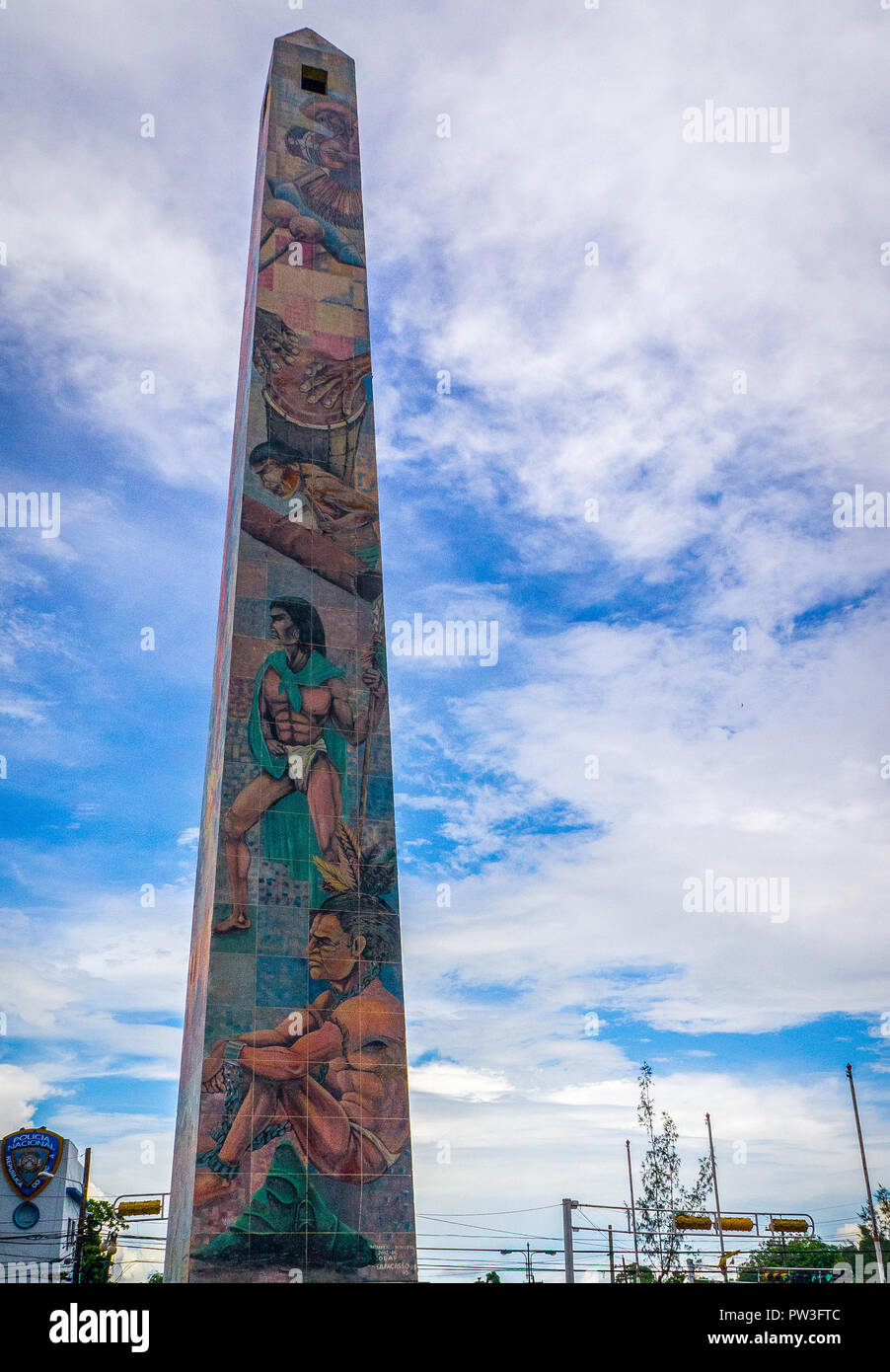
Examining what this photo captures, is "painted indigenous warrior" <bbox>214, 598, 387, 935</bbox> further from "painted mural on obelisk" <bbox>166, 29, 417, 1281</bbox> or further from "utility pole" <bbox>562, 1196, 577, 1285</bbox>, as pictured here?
"utility pole" <bbox>562, 1196, 577, 1285</bbox>

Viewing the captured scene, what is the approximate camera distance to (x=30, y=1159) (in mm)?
43688

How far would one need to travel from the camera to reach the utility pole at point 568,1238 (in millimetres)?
20438

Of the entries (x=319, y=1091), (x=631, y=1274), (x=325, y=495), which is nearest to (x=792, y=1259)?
(x=631, y=1274)

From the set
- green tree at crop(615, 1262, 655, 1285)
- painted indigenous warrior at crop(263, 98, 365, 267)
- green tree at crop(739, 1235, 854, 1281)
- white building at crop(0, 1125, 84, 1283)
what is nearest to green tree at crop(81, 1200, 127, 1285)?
white building at crop(0, 1125, 84, 1283)

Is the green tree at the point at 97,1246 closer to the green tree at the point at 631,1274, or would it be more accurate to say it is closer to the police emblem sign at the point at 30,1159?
the police emblem sign at the point at 30,1159

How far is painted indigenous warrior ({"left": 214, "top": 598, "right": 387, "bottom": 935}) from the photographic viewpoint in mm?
18766

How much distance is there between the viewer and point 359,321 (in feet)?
75.2

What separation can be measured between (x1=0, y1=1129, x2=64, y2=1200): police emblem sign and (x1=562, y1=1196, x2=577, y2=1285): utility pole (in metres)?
29.0

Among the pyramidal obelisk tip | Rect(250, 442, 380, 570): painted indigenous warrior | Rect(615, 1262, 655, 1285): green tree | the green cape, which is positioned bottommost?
Rect(615, 1262, 655, 1285): green tree

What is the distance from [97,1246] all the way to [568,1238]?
2851cm

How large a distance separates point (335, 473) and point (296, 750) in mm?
5392

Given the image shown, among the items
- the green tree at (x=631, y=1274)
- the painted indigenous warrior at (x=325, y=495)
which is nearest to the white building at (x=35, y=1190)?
the green tree at (x=631, y=1274)
